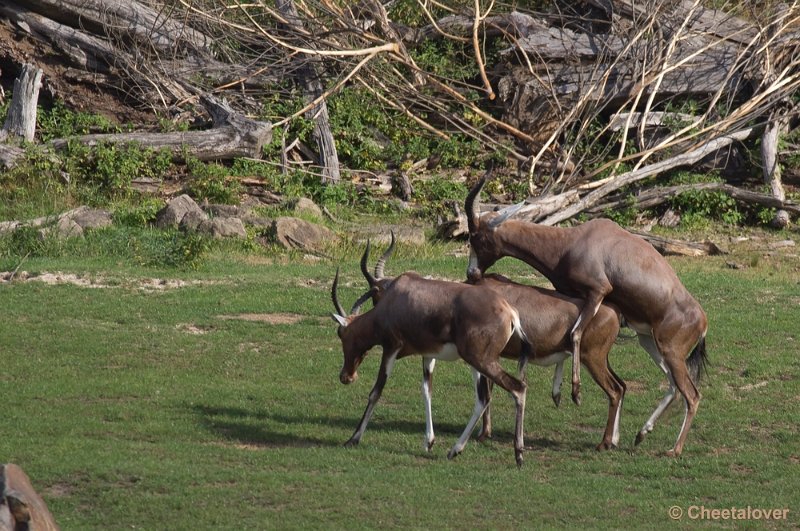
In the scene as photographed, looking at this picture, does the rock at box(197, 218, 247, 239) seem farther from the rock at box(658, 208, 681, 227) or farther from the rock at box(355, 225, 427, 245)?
the rock at box(658, 208, 681, 227)

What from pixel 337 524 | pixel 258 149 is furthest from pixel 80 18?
pixel 337 524

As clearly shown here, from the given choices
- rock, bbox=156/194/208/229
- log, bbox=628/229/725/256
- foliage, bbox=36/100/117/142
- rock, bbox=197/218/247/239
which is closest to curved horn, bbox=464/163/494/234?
rock, bbox=197/218/247/239

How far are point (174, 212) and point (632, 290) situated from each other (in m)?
9.31

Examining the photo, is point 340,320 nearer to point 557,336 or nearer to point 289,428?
point 289,428

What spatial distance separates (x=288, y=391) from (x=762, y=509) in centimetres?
489

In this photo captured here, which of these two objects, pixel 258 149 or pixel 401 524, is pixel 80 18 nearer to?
pixel 258 149

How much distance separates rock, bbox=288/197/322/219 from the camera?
19500 mm

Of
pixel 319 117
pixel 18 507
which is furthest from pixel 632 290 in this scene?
pixel 319 117

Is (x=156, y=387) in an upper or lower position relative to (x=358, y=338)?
lower

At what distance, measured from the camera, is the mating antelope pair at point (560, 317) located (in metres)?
10.3

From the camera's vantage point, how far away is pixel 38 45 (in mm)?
22766

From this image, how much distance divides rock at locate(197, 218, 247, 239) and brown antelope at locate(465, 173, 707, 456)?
7.43 metres

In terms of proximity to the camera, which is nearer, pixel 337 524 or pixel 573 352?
pixel 337 524

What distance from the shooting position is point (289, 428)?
10898mm
